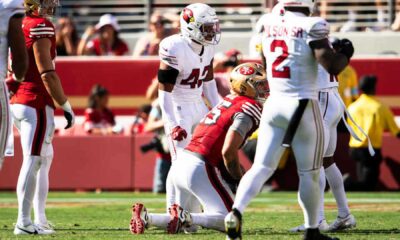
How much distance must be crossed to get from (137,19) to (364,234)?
9886 millimetres

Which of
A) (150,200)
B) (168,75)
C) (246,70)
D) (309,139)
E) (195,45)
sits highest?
(195,45)

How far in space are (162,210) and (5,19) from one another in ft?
15.8

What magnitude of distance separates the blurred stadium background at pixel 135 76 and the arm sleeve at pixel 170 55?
5309mm

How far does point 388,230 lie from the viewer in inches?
362

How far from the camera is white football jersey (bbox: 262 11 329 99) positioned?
24.1ft

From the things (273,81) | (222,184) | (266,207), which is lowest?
(266,207)

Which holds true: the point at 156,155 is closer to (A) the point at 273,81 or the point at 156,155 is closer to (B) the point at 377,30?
(B) the point at 377,30

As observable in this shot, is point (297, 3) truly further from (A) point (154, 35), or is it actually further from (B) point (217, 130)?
(A) point (154, 35)

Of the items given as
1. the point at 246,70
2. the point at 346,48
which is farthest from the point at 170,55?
the point at 346,48

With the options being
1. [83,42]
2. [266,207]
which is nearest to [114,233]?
[266,207]

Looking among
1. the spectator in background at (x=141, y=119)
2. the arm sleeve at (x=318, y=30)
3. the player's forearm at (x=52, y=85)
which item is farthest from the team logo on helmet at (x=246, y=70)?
the spectator in background at (x=141, y=119)

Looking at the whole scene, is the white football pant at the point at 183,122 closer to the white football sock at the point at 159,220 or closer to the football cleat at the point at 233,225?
the white football sock at the point at 159,220

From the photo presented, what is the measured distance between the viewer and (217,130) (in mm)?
8297

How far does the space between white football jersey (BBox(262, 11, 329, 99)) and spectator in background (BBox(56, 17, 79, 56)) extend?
10125 mm
